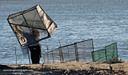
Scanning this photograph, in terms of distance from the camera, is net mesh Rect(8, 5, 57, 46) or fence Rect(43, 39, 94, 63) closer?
net mesh Rect(8, 5, 57, 46)

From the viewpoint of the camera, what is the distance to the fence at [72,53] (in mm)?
17688

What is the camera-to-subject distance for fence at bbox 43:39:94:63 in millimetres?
17688

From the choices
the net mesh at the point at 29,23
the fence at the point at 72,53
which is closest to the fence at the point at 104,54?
the fence at the point at 72,53

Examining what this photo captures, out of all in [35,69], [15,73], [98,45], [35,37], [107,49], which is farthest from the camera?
[98,45]

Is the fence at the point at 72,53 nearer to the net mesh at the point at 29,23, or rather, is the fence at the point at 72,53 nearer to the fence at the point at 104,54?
the fence at the point at 104,54

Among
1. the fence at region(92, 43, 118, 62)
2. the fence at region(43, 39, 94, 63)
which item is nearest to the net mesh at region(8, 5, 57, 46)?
the fence at region(43, 39, 94, 63)

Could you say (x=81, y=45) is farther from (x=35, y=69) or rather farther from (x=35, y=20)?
(x=35, y=69)

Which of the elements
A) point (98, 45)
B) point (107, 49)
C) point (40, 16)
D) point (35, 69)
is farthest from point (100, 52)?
point (98, 45)

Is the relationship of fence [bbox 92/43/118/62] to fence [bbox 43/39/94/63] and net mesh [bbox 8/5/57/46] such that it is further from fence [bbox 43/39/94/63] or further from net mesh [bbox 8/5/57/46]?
net mesh [bbox 8/5/57/46]

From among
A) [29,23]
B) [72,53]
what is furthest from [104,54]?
[29,23]

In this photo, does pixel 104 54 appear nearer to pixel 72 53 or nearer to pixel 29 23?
pixel 72 53

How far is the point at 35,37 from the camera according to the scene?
15.3m

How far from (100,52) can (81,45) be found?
103 centimetres

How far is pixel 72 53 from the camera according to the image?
18.2 metres
